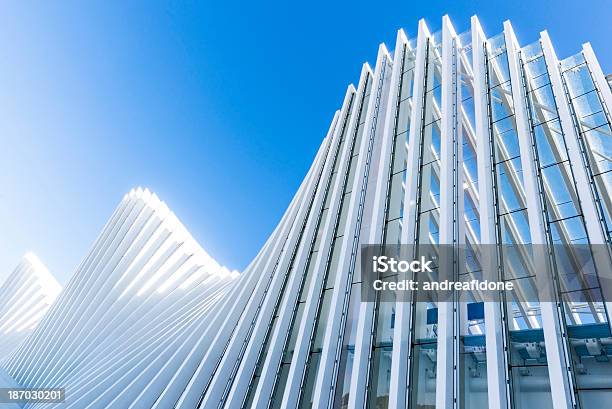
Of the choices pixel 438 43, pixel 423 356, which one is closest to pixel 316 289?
pixel 423 356

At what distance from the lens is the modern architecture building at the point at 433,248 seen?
721 centimetres

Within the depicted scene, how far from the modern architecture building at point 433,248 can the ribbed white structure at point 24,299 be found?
88.3 ft

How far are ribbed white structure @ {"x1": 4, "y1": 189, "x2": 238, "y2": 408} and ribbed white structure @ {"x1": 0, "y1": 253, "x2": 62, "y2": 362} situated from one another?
914 cm

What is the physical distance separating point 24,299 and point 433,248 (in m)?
45.2

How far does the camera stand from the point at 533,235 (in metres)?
8.05

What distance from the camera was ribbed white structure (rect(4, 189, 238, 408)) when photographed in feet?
48.2

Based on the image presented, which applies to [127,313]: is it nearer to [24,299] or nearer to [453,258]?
[453,258]

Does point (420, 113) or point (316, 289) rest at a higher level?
point (420, 113)

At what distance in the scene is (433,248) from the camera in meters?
9.77

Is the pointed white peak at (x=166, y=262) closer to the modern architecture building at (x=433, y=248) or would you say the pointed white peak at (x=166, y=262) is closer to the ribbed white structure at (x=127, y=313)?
the ribbed white structure at (x=127, y=313)

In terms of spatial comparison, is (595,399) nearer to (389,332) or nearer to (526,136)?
(389,332)

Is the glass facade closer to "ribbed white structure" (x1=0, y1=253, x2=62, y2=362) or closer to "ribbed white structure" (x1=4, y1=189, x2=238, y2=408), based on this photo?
"ribbed white structure" (x1=4, y1=189, x2=238, y2=408)

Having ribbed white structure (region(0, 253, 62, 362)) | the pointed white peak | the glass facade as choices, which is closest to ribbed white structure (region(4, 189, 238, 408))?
the pointed white peak

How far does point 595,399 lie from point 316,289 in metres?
6.32
